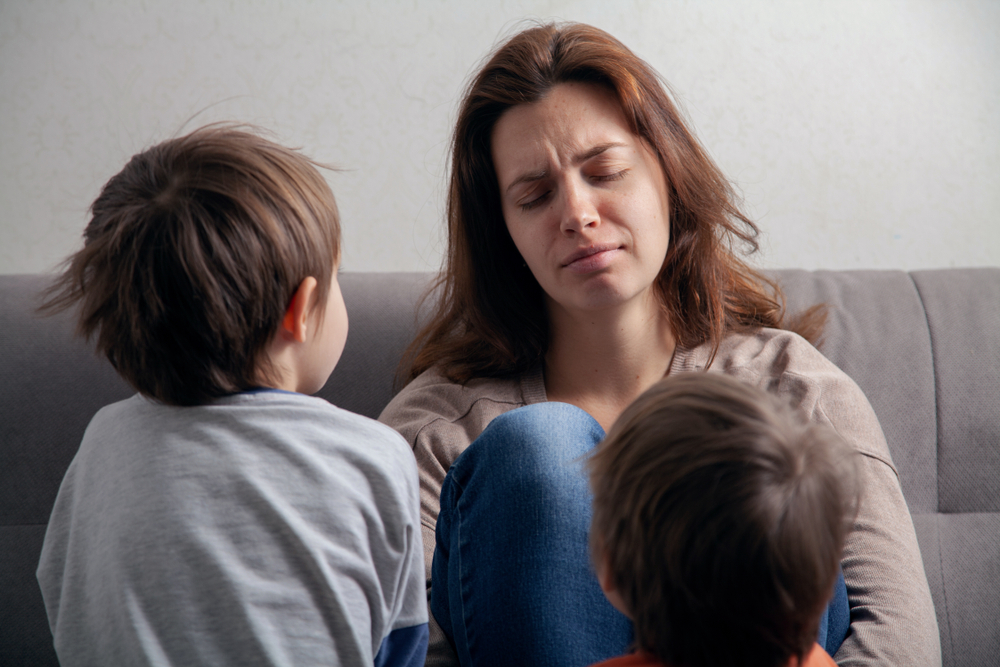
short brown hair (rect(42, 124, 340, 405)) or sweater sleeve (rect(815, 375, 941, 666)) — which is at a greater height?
short brown hair (rect(42, 124, 340, 405))

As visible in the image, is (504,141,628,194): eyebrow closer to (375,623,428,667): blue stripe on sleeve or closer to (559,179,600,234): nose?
(559,179,600,234): nose

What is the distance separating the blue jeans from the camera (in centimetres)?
72

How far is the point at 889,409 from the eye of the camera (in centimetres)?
123

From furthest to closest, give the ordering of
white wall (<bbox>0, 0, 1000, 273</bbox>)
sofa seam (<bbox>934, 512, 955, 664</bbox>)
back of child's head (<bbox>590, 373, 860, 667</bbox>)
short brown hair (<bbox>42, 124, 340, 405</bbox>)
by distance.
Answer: white wall (<bbox>0, 0, 1000, 273</bbox>), sofa seam (<bbox>934, 512, 955, 664</bbox>), short brown hair (<bbox>42, 124, 340, 405</bbox>), back of child's head (<bbox>590, 373, 860, 667</bbox>)

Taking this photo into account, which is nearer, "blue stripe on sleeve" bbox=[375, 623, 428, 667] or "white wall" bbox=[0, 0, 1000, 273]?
"blue stripe on sleeve" bbox=[375, 623, 428, 667]

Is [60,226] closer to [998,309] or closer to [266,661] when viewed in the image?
[266,661]

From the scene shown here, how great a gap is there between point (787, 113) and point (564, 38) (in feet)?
2.51

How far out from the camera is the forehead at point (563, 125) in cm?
106

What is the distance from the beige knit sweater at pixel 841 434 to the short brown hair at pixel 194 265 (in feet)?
1.31

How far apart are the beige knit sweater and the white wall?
629mm

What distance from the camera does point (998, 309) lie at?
1270mm

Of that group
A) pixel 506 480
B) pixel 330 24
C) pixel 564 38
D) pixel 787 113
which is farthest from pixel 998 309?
pixel 330 24

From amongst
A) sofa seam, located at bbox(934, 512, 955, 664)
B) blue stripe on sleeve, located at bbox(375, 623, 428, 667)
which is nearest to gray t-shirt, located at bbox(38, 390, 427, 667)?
blue stripe on sleeve, located at bbox(375, 623, 428, 667)

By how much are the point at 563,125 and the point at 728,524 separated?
716 millimetres
